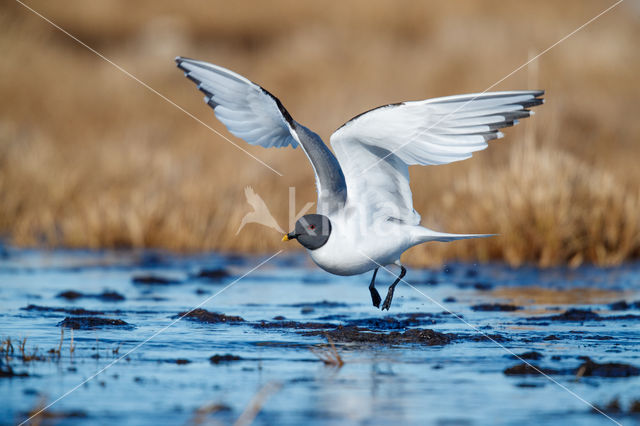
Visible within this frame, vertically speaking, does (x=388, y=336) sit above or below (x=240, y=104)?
below

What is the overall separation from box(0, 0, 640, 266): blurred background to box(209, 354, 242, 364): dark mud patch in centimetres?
593

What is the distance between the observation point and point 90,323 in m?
7.28

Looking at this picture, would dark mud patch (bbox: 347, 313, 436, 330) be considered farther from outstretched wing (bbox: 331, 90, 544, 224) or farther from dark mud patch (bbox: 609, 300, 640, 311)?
dark mud patch (bbox: 609, 300, 640, 311)

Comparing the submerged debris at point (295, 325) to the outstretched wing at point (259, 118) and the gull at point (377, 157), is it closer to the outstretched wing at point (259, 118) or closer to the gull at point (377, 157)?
the gull at point (377, 157)

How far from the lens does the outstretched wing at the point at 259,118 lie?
713 cm

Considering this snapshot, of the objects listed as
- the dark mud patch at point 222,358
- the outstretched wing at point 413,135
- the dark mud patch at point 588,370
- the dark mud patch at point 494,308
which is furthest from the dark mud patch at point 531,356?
the dark mud patch at point 494,308

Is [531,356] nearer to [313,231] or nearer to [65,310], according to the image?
[313,231]

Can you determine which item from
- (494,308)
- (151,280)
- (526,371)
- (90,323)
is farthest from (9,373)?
(151,280)

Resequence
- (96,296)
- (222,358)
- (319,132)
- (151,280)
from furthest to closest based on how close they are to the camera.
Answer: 1. (319,132)
2. (151,280)
3. (96,296)
4. (222,358)

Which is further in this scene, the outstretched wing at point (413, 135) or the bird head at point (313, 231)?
the bird head at point (313, 231)

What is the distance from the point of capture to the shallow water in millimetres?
4910

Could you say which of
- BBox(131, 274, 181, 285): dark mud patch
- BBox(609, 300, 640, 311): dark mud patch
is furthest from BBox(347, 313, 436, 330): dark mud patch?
BBox(131, 274, 181, 285): dark mud patch

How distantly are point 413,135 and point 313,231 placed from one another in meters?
1.06

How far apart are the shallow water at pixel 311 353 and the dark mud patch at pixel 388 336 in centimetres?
4
